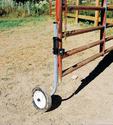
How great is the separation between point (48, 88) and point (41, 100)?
0.71m

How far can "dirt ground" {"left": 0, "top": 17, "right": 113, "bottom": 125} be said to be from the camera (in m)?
3.79

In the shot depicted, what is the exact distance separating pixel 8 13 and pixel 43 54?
8919 mm

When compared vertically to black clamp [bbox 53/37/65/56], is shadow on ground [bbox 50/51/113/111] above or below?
below

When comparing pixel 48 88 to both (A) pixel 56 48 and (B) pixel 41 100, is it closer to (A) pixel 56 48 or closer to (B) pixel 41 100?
(B) pixel 41 100

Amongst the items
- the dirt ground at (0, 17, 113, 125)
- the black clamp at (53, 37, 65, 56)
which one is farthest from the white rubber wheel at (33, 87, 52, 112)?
the black clamp at (53, 37, 65, 56)

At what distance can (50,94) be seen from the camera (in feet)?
13.0

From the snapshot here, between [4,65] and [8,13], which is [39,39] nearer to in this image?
[4,65]

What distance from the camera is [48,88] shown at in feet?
15.4

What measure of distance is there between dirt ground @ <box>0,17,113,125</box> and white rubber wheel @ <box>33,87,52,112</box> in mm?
89

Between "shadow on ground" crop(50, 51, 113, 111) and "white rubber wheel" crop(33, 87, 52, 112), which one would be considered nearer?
"white rubber wheel" crop(33, 87, 52, 112)

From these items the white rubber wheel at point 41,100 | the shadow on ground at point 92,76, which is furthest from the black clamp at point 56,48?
the shadow on ground at point 92,76

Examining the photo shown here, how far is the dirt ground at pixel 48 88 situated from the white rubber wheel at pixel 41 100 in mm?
89

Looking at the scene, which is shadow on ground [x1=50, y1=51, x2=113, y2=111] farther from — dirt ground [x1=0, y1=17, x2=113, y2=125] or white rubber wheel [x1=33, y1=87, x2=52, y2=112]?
white rubber wheel [x1=33, y1=87, x2=52, y2=112]

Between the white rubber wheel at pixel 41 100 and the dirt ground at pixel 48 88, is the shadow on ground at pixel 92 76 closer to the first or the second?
the dirt ground at pixel 48 88
